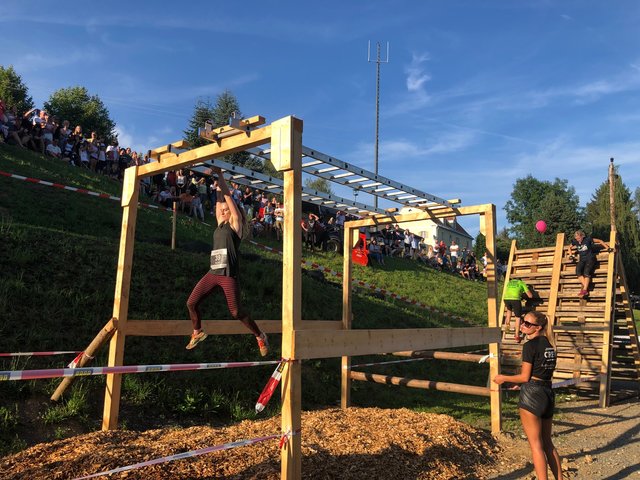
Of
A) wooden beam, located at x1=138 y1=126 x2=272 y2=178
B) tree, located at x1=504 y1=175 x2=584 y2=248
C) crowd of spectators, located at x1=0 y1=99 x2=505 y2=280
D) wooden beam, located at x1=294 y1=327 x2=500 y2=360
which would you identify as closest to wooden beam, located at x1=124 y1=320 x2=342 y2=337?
wooden beam, located at x1=294 y1=327 x2=500 y2=360

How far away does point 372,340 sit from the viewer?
15.9ft

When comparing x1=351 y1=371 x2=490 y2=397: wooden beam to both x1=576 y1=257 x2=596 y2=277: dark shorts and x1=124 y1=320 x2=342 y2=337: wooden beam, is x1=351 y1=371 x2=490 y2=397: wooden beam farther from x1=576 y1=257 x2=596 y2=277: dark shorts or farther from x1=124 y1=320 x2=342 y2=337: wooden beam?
x1=576 y1=257 x2=596 y2=277: dark shorts

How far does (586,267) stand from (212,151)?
9314mm

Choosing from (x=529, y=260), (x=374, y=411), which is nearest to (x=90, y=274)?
(x=374, y=411)

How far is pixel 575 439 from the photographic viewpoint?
702 cm

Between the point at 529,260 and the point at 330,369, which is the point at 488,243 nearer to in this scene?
the point at 330,369

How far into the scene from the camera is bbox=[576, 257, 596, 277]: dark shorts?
35.7 ft

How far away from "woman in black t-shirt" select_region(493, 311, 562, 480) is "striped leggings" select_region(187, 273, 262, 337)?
258 cm

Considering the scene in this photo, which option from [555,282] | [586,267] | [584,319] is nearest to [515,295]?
[555,282]

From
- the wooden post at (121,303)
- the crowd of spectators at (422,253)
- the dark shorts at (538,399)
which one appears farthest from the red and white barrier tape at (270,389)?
the crowd of spectators at (422,253)

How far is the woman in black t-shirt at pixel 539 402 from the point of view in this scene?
4.66 metres

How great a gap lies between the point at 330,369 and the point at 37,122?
14.3m

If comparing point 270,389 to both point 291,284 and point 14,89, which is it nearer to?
point 291,284

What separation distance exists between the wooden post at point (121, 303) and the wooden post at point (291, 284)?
7.49 ft
